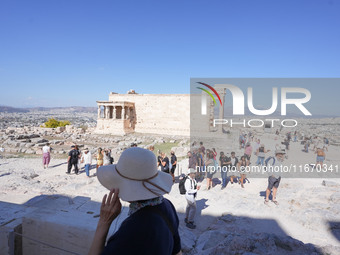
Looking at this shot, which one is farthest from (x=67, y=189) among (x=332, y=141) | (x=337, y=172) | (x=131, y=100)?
(x=131, y=100)

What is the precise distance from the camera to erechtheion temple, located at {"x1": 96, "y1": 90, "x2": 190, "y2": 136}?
28.5 m

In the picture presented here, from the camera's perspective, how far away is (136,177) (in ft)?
4.26

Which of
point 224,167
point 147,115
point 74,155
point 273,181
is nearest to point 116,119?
point 147,115

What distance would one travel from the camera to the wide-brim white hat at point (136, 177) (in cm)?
128

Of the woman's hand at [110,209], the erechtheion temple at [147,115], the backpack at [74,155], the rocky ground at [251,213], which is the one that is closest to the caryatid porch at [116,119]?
the erechtheion temple at [147,115]

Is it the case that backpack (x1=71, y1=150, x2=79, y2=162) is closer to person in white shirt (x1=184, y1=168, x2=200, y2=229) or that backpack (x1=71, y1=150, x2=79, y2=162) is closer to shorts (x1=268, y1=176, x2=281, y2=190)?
person in white shirt (x1=184, y1=168, x2=200, y2=229)

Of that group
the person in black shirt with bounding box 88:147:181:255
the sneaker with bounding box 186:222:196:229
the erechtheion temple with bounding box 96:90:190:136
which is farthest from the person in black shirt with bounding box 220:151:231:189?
the erechtheion temple with bounding box 96:90:190:136

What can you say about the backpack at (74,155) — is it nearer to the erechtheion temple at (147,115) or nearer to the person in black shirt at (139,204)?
the person in black shirt at (139,204)

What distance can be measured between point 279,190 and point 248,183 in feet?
3.60

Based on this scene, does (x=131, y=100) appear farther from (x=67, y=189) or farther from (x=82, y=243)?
(x=82, y=243)

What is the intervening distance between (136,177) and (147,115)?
97.0ft

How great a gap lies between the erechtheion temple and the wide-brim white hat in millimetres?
26770

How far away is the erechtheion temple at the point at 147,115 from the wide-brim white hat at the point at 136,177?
87.8ft

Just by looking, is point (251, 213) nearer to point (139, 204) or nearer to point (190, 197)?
point (190, 197)
